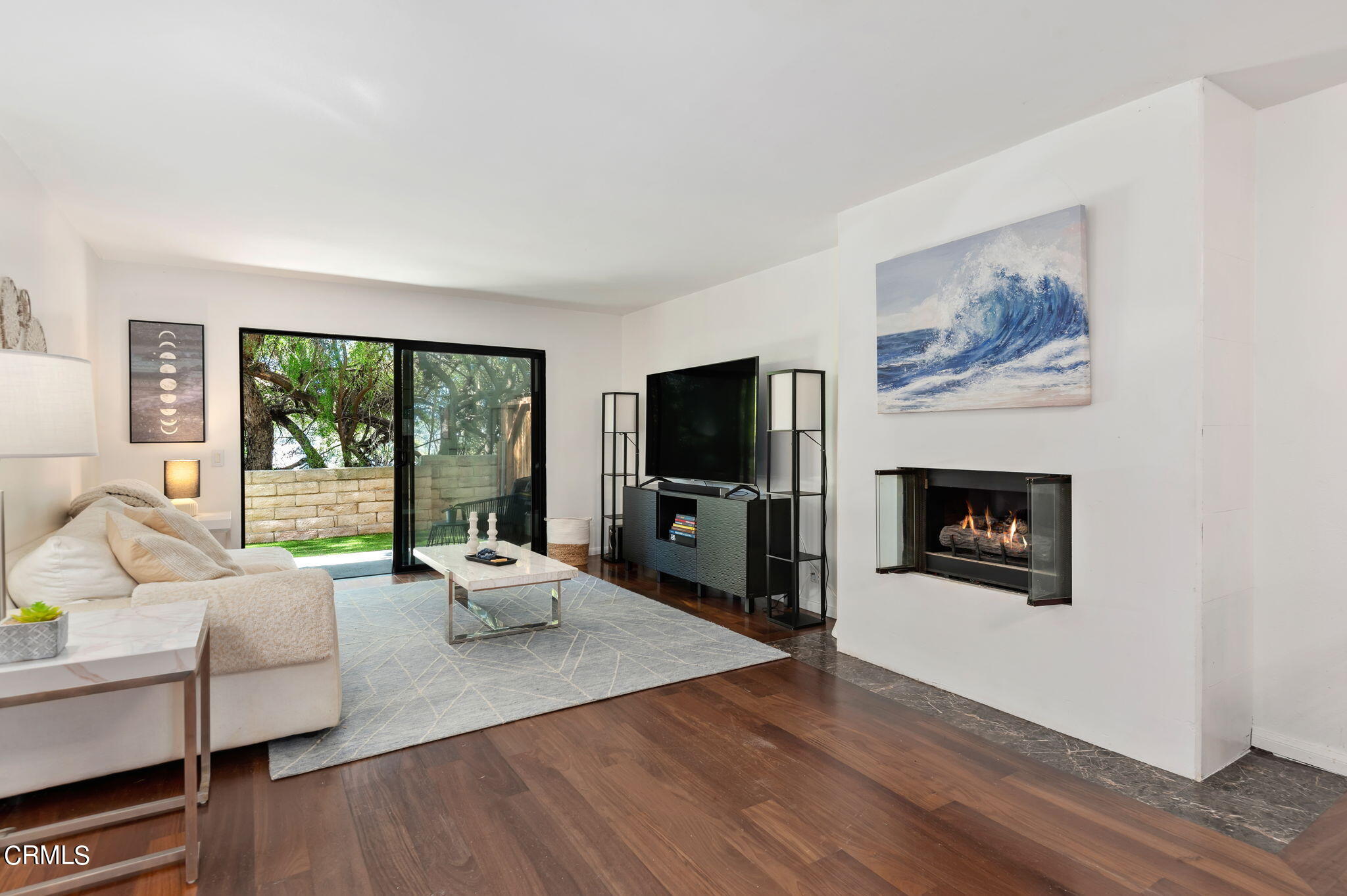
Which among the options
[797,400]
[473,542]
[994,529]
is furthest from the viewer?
[473,542]

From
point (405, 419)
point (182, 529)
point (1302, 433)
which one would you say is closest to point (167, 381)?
point (405, 419)

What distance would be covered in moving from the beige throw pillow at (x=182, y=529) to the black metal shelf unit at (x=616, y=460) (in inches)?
130

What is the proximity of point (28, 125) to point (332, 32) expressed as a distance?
5.46 feet

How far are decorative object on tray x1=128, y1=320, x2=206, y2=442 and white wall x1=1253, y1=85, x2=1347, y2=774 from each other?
6.25 meters

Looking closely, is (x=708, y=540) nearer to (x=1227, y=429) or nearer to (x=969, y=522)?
(x=969, y=522)

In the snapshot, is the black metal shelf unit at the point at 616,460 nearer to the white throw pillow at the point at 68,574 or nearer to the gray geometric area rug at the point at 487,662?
the gray geometric area rug at the point at 487,662

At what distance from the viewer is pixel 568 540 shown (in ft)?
20.4

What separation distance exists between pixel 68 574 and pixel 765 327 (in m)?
4.14

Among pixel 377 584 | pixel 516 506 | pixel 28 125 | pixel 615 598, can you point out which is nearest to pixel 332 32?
pixel 28 125

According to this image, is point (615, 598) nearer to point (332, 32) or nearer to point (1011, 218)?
point (1011, 218)

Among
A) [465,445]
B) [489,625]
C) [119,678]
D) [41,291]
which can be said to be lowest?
[489,625]

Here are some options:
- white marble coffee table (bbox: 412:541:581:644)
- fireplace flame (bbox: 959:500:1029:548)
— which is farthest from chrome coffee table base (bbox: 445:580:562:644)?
fireplace flame (bbox: 959:500:1029:548)

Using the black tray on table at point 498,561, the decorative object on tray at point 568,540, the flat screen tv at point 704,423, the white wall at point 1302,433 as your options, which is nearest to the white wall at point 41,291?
the black tray on table at point 498,561

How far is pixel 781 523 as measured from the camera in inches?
181
